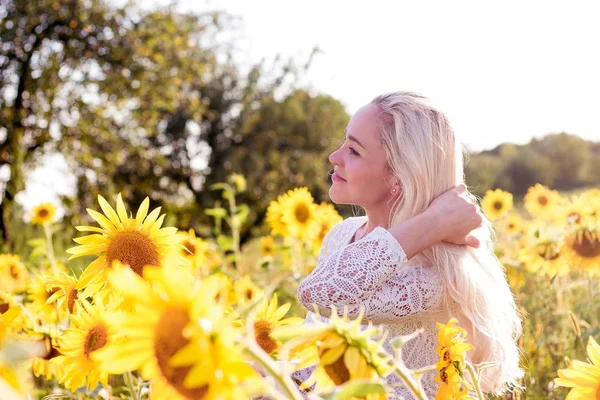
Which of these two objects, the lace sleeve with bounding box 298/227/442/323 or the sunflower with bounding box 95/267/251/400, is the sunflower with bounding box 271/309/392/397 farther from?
the lace sleeve with bounding box 298/227/442/323

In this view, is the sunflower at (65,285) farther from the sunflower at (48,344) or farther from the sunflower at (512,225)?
the sunflower at (512,225)

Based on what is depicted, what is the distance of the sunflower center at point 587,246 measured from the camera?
258 cm

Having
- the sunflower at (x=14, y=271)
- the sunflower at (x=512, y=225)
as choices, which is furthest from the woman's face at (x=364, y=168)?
the sunflower at (x=512, y=225)

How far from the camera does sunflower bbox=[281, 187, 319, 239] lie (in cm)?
394

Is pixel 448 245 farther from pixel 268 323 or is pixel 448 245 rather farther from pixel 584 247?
pixel 584 247

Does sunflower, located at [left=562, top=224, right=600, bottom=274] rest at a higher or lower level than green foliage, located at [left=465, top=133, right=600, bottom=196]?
higher

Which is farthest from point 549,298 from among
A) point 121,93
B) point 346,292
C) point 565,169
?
point 565,169

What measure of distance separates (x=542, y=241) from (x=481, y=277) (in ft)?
3.48

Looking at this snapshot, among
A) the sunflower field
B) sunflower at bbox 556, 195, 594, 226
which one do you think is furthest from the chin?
sunflower at bbox 556, 195, 594, 226

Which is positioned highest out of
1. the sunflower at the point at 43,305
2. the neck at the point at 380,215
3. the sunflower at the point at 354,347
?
the sunflower at the point at 354,347

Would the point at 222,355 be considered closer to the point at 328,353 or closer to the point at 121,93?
the point at 328,353

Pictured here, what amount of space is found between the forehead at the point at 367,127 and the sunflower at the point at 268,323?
2.19ft

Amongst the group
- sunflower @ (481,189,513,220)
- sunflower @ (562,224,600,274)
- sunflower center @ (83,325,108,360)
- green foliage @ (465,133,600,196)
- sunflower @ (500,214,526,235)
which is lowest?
green foliage @ (465,133,600,196)

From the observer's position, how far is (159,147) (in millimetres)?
15586
